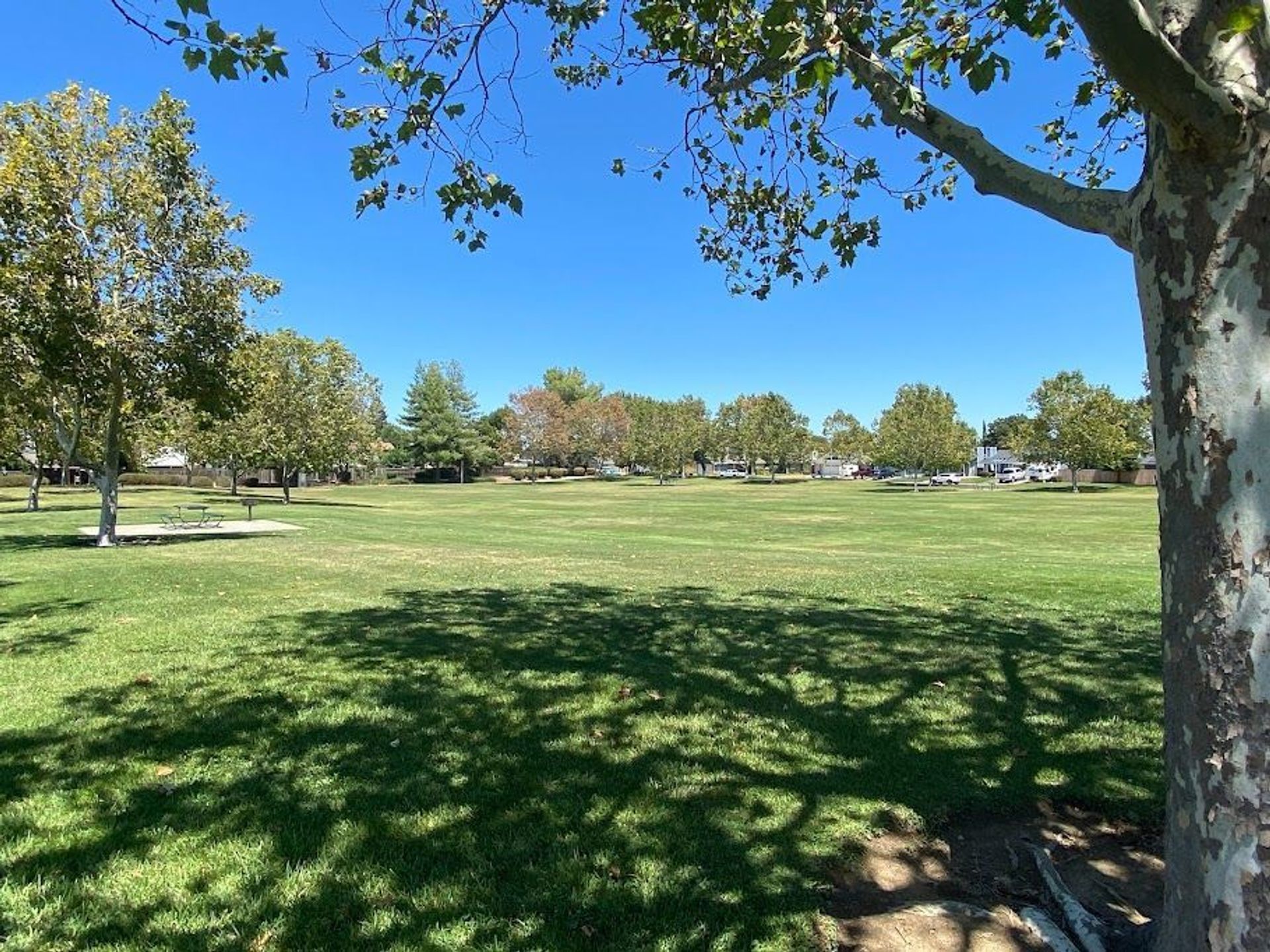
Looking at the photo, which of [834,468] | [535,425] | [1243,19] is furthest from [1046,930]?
[834,468]

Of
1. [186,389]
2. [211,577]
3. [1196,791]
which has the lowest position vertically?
[211,577]

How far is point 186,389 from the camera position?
663 inches

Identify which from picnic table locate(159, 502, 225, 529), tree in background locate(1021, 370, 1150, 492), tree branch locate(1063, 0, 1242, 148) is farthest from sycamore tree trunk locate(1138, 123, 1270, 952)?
tree in background locate(1021, 370, 1150, 492)

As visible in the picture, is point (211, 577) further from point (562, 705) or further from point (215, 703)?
point (562, 705)

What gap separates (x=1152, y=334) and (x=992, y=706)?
12.5ft

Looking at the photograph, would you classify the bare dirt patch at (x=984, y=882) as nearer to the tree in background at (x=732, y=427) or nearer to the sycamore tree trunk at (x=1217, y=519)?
the sycamore tree trunk at (x=1217, y=519)

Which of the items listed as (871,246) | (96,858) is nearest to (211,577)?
(96,858)

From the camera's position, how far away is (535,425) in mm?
90250

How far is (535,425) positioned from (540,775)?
286ft

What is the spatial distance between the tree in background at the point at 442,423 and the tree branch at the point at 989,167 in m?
78.5

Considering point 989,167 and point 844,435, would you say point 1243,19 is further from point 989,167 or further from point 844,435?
point 844,435

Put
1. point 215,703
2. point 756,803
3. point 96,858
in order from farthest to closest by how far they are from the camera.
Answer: point 215,703 → point 756,803 → point 96,858

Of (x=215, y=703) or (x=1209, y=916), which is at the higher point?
A: (x=1209, y=916)

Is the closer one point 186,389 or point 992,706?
point 992,706
